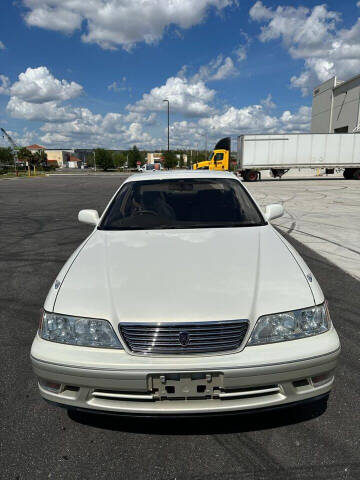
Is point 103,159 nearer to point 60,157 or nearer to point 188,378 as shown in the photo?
point 60,157

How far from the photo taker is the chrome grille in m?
1.77

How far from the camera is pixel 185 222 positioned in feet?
10.2

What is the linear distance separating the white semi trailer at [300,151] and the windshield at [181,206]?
77.2ft

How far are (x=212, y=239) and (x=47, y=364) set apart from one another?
4.79ft

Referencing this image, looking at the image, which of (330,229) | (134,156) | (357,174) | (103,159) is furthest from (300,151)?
(134,156)

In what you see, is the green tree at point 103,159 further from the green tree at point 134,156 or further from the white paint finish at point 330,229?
the white paint finish at point 330,229

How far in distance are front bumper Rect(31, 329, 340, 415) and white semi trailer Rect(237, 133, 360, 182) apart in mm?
25474

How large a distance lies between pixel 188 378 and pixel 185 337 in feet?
0.65

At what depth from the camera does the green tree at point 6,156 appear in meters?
96.2

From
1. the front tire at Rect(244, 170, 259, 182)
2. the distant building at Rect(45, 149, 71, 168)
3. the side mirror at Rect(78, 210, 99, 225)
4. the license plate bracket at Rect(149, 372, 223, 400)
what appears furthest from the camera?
the distant building at Rect(45, 149, 71, 168)

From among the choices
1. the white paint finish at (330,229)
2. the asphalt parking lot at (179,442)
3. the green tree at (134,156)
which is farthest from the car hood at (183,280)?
the green tree at (134,156)

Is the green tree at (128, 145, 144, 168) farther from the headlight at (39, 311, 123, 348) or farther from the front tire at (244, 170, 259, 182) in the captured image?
the headlight at (39, 311, 123, 348)

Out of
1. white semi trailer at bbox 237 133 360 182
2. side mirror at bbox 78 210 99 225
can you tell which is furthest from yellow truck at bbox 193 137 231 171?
side mirror at bbox 78 210 99 225

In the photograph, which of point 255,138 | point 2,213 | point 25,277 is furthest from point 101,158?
point 25,277
